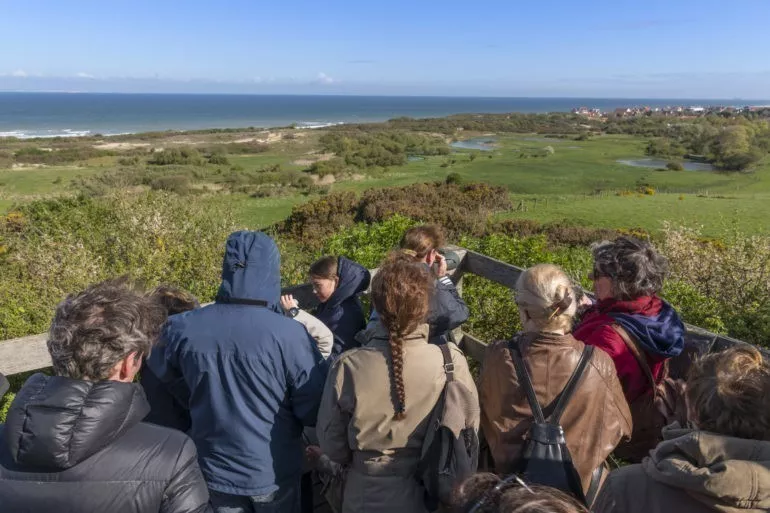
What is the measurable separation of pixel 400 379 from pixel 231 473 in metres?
0.96

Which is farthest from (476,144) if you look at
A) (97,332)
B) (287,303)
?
(97,332)

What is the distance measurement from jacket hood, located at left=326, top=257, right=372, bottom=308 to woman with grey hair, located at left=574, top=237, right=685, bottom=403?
136 cm

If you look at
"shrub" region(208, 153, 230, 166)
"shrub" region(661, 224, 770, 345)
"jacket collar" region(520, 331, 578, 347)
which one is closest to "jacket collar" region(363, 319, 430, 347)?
"jacket collar" region(520, 331, 578, 347)

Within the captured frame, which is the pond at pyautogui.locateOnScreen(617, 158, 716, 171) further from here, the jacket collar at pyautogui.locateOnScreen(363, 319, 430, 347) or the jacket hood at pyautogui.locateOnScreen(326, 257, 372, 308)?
the jacket collar at pyautogui.locateOnScreen(363, 319, 430, 347)

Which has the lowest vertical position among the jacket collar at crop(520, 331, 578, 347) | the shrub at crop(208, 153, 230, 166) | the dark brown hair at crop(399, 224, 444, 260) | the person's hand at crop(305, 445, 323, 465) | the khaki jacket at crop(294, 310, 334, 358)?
the shrub at crop(208, 153, 230, 166)

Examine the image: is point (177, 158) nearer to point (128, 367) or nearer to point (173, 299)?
point (173, 299)

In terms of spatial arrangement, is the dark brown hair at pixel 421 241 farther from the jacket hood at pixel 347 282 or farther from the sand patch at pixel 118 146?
the sand patch at pixel 118 146

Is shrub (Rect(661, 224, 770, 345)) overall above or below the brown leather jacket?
below

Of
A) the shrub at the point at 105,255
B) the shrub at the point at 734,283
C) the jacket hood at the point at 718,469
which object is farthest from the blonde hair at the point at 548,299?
the shrub at the point at 105,255

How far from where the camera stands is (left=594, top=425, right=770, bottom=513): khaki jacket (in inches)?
63.7

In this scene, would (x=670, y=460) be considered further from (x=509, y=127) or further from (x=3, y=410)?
(x=509, y=127)

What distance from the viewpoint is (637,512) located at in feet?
6.03

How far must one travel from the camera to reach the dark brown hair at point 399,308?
237 cm

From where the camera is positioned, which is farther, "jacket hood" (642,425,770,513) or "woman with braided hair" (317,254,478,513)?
"woman with braided hair" (317,254,478,513)
